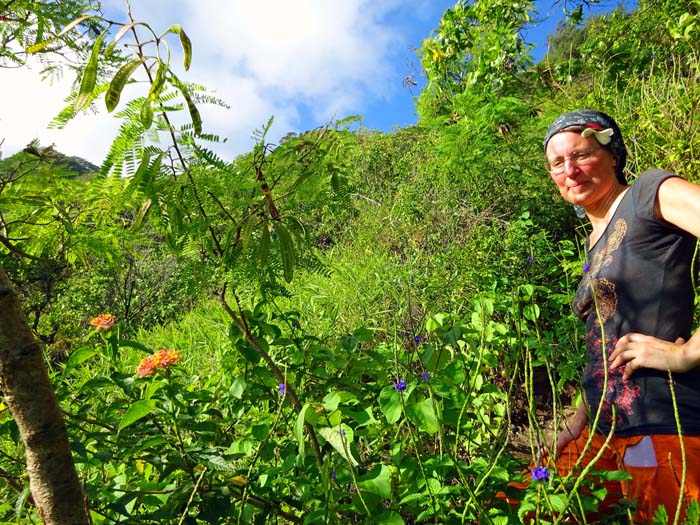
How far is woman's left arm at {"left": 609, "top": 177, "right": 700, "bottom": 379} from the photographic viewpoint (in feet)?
3.48

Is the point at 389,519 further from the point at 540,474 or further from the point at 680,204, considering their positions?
the point at 680,204

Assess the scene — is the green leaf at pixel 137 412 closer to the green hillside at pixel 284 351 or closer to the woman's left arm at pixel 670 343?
the green hillside at pixel 284 351

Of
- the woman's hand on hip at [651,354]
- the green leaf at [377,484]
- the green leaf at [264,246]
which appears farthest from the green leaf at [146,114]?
the woman's hand on hip at [651,354]

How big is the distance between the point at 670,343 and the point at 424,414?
743 millimetres

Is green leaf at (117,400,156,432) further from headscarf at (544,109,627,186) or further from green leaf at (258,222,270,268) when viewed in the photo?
headscarf at (544,109,627,186)

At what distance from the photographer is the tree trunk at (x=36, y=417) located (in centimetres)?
55

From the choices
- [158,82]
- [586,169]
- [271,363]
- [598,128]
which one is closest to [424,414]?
[271,363]

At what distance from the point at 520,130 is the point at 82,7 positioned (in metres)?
3.56

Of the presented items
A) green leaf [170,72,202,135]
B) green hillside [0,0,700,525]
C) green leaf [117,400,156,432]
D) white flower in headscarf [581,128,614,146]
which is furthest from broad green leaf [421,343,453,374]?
white flower in headscarf [581,128,614,146]

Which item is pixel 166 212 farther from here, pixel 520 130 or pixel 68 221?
pixel 520 130

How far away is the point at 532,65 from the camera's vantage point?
429 cm

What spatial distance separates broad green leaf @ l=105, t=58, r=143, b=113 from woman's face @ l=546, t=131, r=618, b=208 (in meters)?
1.28

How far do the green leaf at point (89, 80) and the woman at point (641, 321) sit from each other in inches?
44.5

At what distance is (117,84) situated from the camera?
71cm
